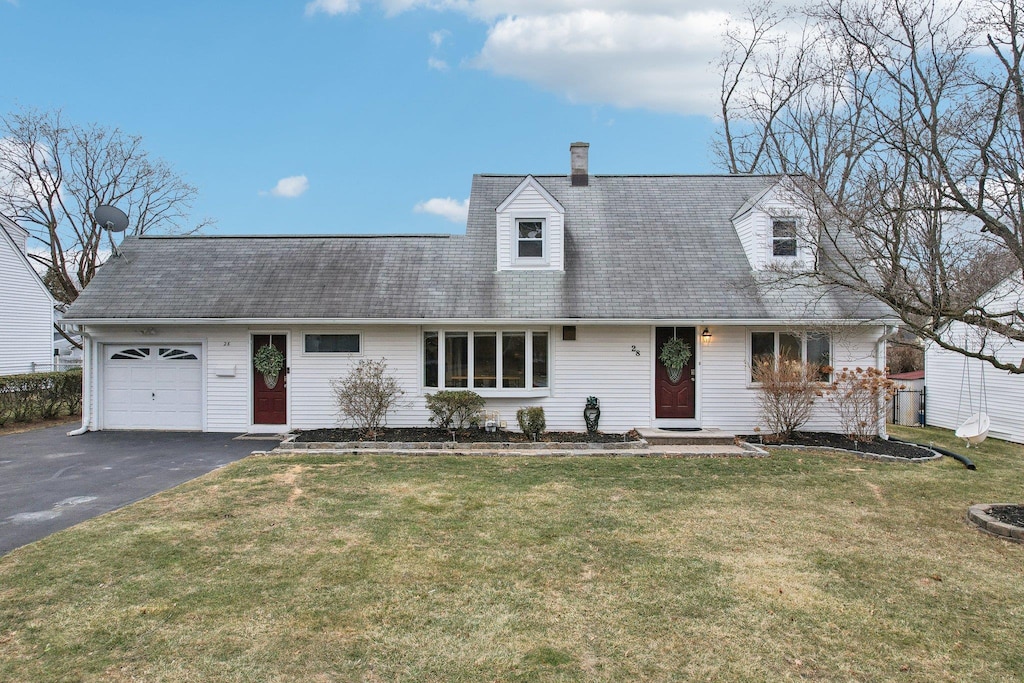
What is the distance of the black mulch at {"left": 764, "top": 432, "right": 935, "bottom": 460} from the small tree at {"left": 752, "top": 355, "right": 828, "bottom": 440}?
0.27 meters

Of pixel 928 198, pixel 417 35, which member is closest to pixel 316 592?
pixel 928 198

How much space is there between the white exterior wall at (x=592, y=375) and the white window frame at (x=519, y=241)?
174cm

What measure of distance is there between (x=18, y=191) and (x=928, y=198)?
28315 millimetres

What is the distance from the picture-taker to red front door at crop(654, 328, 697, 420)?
12367mm

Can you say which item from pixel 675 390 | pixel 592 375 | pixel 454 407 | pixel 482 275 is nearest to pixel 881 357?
pixel 675 390

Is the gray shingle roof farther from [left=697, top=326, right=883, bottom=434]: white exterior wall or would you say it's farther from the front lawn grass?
the front lawn grass

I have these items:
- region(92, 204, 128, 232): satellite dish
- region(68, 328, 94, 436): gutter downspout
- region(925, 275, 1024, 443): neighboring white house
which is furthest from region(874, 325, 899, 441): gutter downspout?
region(92, 204, 128, 232): satellite dish

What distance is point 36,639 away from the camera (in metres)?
3.83

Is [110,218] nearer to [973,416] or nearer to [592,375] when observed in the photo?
[592,375]

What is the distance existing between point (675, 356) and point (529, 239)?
13.7ft

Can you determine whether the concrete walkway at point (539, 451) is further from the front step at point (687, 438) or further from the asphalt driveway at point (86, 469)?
the asphalt driveway at point (86, 469)

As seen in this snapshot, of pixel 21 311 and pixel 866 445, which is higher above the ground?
pixel 21 311

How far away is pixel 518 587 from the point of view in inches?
186

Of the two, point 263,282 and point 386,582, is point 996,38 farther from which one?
point 263,282
